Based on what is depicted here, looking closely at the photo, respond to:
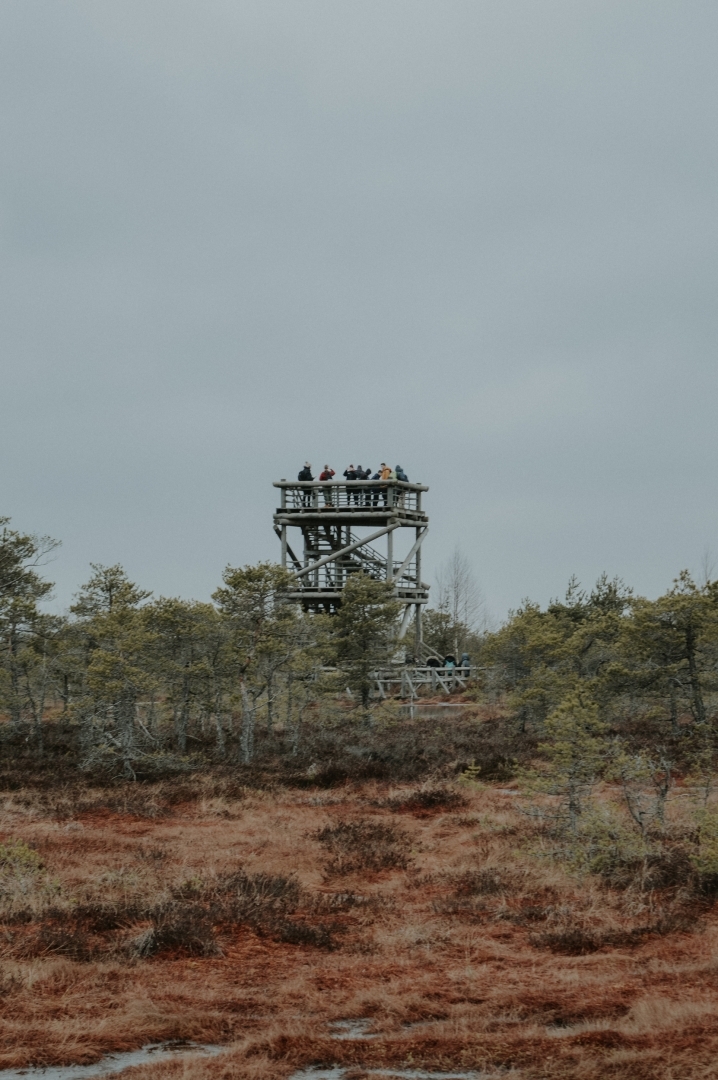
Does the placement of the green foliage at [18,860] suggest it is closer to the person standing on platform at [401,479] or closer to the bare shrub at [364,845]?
the bare shrub at [364,845]

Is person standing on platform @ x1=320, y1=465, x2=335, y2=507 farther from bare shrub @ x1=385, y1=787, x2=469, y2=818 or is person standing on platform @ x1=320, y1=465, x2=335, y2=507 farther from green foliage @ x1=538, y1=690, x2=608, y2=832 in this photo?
green foliage @ x1=538, y1=690, x2=608, y2=832

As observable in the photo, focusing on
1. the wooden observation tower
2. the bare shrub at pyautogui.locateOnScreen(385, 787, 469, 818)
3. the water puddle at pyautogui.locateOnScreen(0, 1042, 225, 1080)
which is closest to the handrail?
the wooden observation tower

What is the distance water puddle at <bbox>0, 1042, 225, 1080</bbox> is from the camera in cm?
→ 586

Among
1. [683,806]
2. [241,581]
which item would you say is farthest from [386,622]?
[683,806]

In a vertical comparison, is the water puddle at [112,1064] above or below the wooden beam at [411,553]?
below

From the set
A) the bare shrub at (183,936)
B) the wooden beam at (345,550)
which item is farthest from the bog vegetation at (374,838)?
the wooden beam at (345,550)

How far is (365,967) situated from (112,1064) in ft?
9.37

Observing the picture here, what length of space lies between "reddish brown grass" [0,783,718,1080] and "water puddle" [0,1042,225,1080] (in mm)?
115

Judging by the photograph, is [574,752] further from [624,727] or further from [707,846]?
[624,727]

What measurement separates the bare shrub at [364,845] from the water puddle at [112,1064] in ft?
21.3

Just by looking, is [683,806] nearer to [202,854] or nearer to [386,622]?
[202,854]

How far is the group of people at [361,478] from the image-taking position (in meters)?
44.8

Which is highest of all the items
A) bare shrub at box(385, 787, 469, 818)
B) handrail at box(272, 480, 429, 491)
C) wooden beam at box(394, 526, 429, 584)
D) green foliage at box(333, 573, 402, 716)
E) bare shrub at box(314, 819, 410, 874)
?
handrail at box(272, 480, 429, 491)

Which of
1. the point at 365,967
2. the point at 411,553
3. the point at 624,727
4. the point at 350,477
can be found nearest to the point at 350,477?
the point at 350,477
